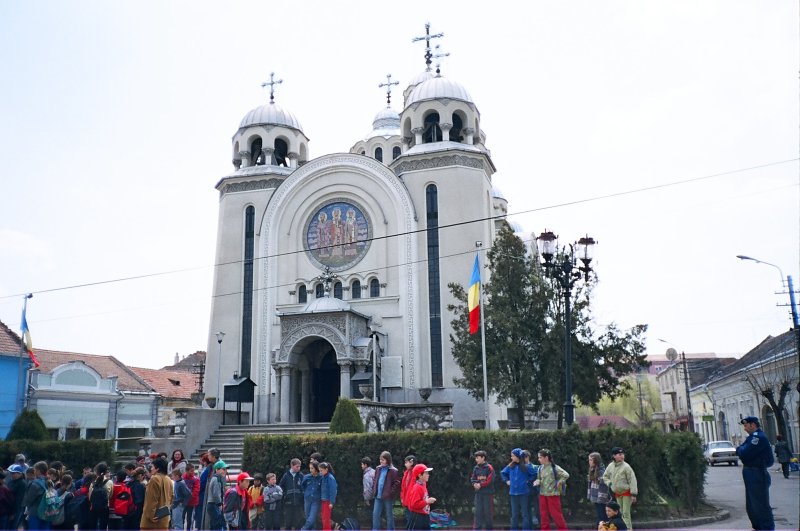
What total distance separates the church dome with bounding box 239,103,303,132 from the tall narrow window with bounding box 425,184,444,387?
10106mm

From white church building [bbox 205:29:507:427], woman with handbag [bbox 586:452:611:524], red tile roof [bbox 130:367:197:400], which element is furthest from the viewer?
red tile roof [bbox 130:367:197:400]

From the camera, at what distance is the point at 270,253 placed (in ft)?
115

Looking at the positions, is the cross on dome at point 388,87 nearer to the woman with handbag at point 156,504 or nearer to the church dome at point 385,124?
the church dome at point 385,124

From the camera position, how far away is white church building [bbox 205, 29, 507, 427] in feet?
100

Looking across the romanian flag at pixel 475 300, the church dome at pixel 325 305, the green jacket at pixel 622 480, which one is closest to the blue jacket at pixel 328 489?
the green jacket at pixel 622 480

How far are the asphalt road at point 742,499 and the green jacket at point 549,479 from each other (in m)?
3.90

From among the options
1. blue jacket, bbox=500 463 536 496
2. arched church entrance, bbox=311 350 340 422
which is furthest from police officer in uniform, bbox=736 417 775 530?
arched church entrance, bbox=311 350 340 422

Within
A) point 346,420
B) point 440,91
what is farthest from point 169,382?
point 346,420

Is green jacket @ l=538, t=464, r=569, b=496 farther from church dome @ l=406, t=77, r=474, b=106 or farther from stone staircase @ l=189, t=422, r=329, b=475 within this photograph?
church dome @ l=406, t=77, r=474, b=106

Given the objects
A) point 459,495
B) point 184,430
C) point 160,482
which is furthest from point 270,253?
point 160,482

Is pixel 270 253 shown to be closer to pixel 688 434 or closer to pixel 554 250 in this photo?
pixel 554 250

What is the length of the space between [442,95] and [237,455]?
20.1 m

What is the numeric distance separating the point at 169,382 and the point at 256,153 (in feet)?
58.2

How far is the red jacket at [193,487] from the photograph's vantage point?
1281 centimetres
